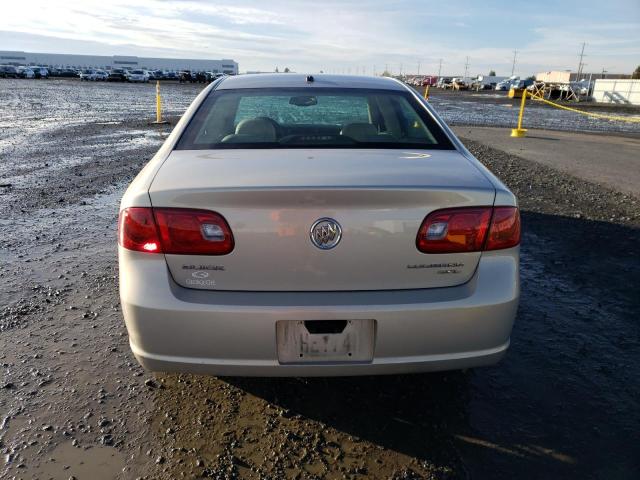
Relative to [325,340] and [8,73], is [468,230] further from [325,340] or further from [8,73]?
[8,73]

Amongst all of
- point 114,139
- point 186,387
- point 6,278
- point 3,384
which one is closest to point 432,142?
point 186,387

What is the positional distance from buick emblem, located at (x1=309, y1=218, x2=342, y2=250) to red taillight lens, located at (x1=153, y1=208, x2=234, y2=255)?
1.08 feet

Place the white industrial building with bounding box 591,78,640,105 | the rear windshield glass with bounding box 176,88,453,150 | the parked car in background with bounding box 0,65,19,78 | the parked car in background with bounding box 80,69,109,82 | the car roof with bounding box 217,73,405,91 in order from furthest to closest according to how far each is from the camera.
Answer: the parked car in background with bounding box 0,65,19,78
the parked car in background with bounding box 80,69,109,82
the white industrial building with bounding box 591,78,640,105
the car roof with bounding box 217,73,405,91
the rear windshield glass with bounding box 176,88,453,150

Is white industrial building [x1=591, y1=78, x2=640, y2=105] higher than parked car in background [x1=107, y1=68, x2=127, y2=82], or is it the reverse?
white industrial building [x1=591, y1=78, x2=640, y2=105]

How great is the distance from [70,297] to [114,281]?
374mm

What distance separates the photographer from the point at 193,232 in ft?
6.59

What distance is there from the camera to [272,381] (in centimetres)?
279

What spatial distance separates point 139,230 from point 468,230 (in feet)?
4.45

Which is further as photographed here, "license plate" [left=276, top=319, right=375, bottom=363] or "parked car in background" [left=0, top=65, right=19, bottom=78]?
"parked car in background" [left=0, top=65, right=19, bottom=78]

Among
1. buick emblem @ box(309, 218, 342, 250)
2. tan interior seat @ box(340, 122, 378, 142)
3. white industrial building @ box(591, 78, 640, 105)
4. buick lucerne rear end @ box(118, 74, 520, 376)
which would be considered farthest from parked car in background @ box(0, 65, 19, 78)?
buick emblem @ box(309, 218, 342, 250)

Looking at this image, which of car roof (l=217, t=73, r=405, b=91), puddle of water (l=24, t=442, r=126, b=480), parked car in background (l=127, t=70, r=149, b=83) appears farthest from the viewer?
parked car in background (l=127, t=70, r=149, b=83)

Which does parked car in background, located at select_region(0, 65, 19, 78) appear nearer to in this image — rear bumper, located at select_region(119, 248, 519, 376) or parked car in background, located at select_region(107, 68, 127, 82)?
parked car in background, located at select_region(107, 68, 127, 82)

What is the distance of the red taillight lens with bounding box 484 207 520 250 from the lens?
2121 millimetres

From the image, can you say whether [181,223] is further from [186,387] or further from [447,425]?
[447,425]
